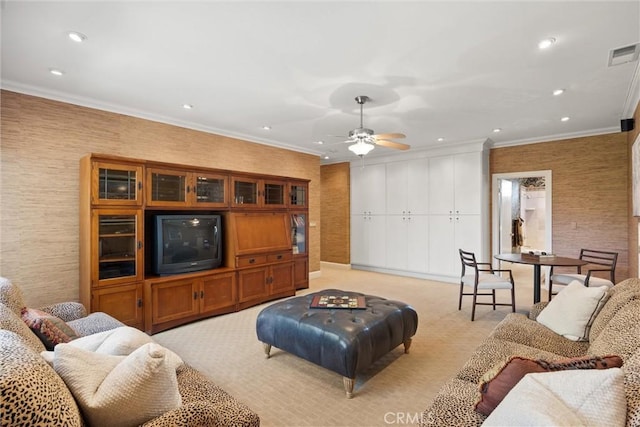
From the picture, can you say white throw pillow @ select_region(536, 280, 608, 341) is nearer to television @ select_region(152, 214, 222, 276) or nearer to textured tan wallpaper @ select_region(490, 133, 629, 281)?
textured tan wallpaper @ select_region(490, 133, 629, 281)

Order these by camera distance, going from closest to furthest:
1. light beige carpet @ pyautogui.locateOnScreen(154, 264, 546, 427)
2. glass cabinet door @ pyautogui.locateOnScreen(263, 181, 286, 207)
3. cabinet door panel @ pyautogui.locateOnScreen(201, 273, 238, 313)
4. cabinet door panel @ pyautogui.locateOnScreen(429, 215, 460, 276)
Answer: light beige carpet @ pyautogui.locateOnScreen(154, 264, 546, 427)
cabinet door panel @ pyautogui.locateOnScreen(201, 273, 238, 313)
glass cabinet door @ pyautogui.locateOnScreen(263, 181, 286, 207)
cabinet door panel @ pyautogui.locateOnScreen(429, 215, 460, 276)

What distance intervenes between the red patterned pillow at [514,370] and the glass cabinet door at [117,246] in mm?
3612

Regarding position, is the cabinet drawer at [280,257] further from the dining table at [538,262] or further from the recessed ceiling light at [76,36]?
the recessed ceiling light at [76,36]

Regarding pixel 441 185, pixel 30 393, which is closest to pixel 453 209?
pixel 441 185

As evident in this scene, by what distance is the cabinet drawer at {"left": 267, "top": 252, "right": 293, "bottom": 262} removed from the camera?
496cm

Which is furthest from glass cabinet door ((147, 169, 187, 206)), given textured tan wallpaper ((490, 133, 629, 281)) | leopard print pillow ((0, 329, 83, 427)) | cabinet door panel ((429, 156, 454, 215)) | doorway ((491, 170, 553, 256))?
doorway ((491, 170, 553, 256))

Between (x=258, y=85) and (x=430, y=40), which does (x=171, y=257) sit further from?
(x=430, y=40)

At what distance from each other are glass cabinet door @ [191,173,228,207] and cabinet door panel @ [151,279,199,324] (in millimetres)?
1083

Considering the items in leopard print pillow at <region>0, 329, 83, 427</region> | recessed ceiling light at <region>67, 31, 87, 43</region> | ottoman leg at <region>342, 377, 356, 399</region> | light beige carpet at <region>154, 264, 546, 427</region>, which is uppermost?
recessed ceiling light at <region>67, 31, 87, 43</region>

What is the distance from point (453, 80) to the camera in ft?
10.5

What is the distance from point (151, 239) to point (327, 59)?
3072 millimetres

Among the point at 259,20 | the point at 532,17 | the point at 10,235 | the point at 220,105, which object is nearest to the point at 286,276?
the point at 220,105

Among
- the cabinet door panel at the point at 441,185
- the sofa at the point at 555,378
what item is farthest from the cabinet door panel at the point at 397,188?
the sofa at the point at 555,378

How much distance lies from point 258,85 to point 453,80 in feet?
6.61
